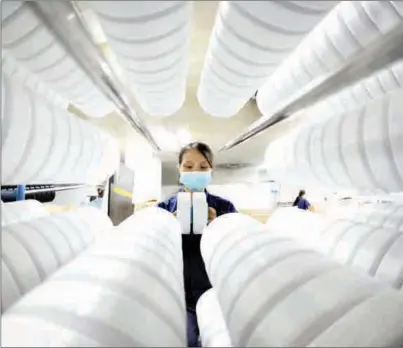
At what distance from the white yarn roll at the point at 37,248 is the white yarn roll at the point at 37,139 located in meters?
0.09

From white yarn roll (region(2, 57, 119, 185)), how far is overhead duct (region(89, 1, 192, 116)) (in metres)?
0.10

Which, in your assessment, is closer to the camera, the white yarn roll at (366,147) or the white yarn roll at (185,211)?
the white yarn roll at (366,147)

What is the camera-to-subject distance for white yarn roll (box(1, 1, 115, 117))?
472 millimetres

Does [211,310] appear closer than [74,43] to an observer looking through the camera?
No

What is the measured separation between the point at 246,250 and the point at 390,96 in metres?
0.23

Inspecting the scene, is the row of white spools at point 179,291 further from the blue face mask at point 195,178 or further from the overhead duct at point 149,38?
the blue face mask at point 195,178

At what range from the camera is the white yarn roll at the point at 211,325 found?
481 mm

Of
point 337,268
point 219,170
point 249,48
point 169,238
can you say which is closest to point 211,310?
point 169,238

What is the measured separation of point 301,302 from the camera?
1.04 ft

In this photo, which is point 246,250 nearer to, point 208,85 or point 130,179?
point 208,85

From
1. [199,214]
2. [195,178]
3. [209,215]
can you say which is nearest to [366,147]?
[199,214]

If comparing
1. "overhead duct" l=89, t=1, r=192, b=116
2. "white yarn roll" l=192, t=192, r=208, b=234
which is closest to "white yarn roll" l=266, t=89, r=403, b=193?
"overhead duct" l=89, t=1, r=192, b=116

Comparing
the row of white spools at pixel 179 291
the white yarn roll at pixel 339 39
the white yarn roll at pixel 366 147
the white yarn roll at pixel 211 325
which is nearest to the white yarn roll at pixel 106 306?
the row of white spools at pixel 179 291

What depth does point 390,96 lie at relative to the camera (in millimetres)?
368
